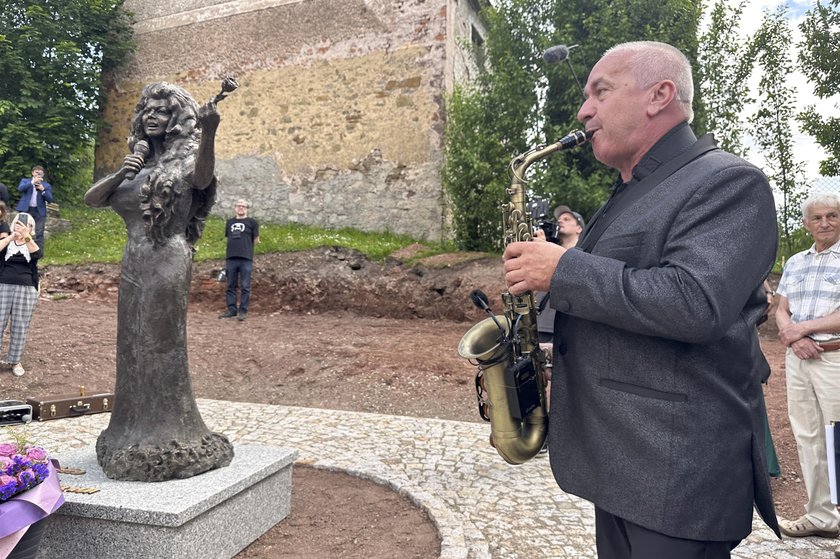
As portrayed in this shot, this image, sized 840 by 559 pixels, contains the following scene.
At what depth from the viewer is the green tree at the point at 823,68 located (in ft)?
36.1

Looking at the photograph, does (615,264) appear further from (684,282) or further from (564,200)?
(564,200)

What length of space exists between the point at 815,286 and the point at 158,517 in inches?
157

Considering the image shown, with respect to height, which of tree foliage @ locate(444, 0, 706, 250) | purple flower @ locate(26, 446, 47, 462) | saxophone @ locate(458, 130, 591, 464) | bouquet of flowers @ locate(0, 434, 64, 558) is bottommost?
bouquet of flowers @ locate(0, 434, 64, 558)

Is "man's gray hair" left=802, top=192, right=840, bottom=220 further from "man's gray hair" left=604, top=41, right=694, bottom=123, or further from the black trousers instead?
the black trousers

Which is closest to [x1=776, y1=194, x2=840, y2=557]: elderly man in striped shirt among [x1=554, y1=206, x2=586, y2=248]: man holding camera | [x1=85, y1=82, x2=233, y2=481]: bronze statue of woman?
[x1=554, y1=206, x2=586, y2=248]: man holding camera

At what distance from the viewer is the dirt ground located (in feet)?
11.5

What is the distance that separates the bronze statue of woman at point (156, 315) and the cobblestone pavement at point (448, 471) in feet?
4.65

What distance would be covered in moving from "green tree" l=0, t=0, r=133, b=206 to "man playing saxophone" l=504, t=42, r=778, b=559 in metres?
18.1

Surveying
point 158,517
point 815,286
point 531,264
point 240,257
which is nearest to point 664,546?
point 531,264

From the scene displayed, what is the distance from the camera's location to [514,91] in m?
11.4

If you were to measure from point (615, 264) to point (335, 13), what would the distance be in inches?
601

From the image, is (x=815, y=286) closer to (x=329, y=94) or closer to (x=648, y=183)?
(x=648, y=183)

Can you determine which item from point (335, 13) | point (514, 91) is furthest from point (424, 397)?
point (335, 13)

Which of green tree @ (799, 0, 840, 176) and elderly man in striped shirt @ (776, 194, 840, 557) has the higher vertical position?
green tree @ (799, 0, 840, 176)
